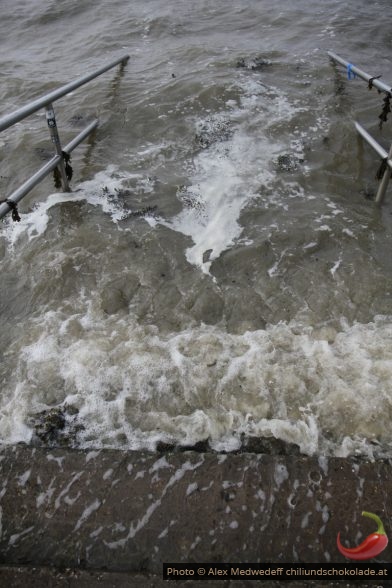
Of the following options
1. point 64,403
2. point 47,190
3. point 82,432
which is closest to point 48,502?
point 82,432

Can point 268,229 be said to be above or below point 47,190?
below

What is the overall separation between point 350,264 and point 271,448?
1754 mm

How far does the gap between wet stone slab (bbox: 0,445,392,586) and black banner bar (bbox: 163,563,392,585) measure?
0.03 m

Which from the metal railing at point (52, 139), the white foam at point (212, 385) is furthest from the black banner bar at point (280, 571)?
the metal railing at point (52, 139)

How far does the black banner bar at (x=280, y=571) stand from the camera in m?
1.63

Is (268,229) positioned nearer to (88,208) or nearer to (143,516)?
(88,208)

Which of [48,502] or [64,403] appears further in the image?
[64,403]

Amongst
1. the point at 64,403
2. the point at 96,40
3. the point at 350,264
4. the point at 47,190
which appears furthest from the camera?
the point at 96,40

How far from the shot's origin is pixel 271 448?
2.17m

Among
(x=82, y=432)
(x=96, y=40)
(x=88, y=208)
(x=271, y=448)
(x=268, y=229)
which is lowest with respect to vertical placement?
(x=271, y=448)

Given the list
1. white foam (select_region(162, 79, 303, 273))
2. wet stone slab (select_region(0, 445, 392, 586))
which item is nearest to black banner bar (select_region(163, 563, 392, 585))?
wet stone slab (select_region(0, 445, 392, 586))

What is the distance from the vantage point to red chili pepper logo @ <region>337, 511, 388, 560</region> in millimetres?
1685

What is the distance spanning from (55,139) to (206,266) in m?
1.78

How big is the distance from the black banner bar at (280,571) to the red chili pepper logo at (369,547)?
32 millimetres
